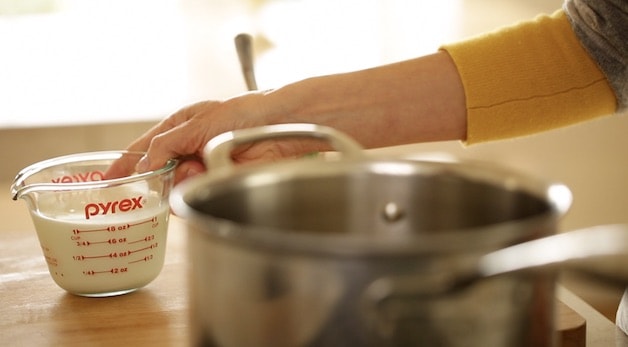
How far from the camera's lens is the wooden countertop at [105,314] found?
75 cm

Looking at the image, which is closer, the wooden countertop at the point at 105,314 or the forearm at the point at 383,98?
the wooden countertop at the point at 105,314

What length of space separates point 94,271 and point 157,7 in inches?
38.4

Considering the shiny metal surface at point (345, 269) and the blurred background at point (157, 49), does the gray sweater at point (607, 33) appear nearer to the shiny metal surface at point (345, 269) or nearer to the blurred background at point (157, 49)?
the shiny metal surface at point (345, 269)

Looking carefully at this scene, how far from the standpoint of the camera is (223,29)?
1.71m

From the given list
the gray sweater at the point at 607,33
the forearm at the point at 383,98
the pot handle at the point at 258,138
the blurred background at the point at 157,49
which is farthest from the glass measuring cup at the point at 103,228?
the blurred background at the point at 157,49

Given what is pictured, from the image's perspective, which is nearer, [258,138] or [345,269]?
[345,269]

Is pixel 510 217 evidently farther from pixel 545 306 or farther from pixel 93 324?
pixel 93 324

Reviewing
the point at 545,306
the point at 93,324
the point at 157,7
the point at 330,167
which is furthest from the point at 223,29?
the point at 545,306

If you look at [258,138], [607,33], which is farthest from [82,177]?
[607,33]

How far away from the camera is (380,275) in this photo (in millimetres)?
382

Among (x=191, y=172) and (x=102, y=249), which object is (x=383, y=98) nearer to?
(x=191, y=172)

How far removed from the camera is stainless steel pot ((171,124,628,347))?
38 centimetres

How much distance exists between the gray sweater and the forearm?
14 centimetres

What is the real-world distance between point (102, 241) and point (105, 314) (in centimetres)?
7
